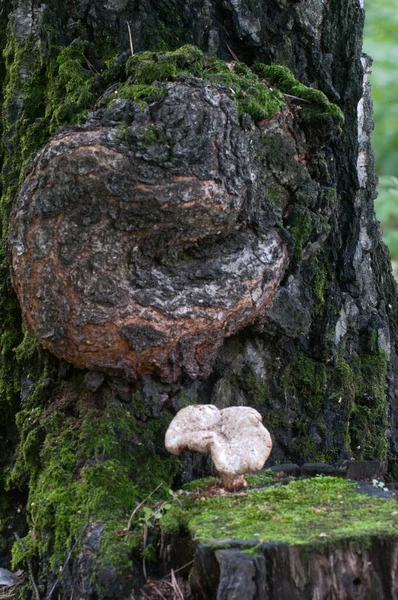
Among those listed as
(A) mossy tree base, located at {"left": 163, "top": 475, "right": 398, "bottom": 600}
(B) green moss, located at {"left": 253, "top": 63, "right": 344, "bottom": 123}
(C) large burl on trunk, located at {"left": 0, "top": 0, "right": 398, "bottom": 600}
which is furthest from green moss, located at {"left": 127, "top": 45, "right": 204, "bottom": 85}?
(A) mossy tree base, located at {"left": 163, "top": 475, "right": 398, "bottom": 600}

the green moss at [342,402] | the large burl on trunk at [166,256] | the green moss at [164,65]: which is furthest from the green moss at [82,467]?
the green moss at [164,65]

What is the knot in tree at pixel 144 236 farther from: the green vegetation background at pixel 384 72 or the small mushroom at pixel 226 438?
the green vegetation background at pixel 384 72

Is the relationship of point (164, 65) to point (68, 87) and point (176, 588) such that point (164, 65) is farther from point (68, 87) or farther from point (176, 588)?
point (176, 588)

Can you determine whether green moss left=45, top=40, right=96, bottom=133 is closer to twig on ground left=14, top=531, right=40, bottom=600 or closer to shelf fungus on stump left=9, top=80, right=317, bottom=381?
shelf fungus on stump left=9, top=80, right=317, bottom=381

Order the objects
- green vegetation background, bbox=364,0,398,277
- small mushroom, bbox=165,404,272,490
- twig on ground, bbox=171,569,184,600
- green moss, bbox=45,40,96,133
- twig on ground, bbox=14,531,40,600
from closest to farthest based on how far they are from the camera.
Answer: twig on ground, bbox=171,569,184,600
small mushroom, bbox=165,404,272,490
twig on ground, bbox=14,531,40,600
green moss, bbox=45,40,96,133
green vegetation background, bbox=364,0,398,277

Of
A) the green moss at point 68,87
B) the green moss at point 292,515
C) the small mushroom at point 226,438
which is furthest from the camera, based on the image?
the green moss at point 68,87

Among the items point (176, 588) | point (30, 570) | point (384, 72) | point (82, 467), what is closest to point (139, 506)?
point (82, 467)
